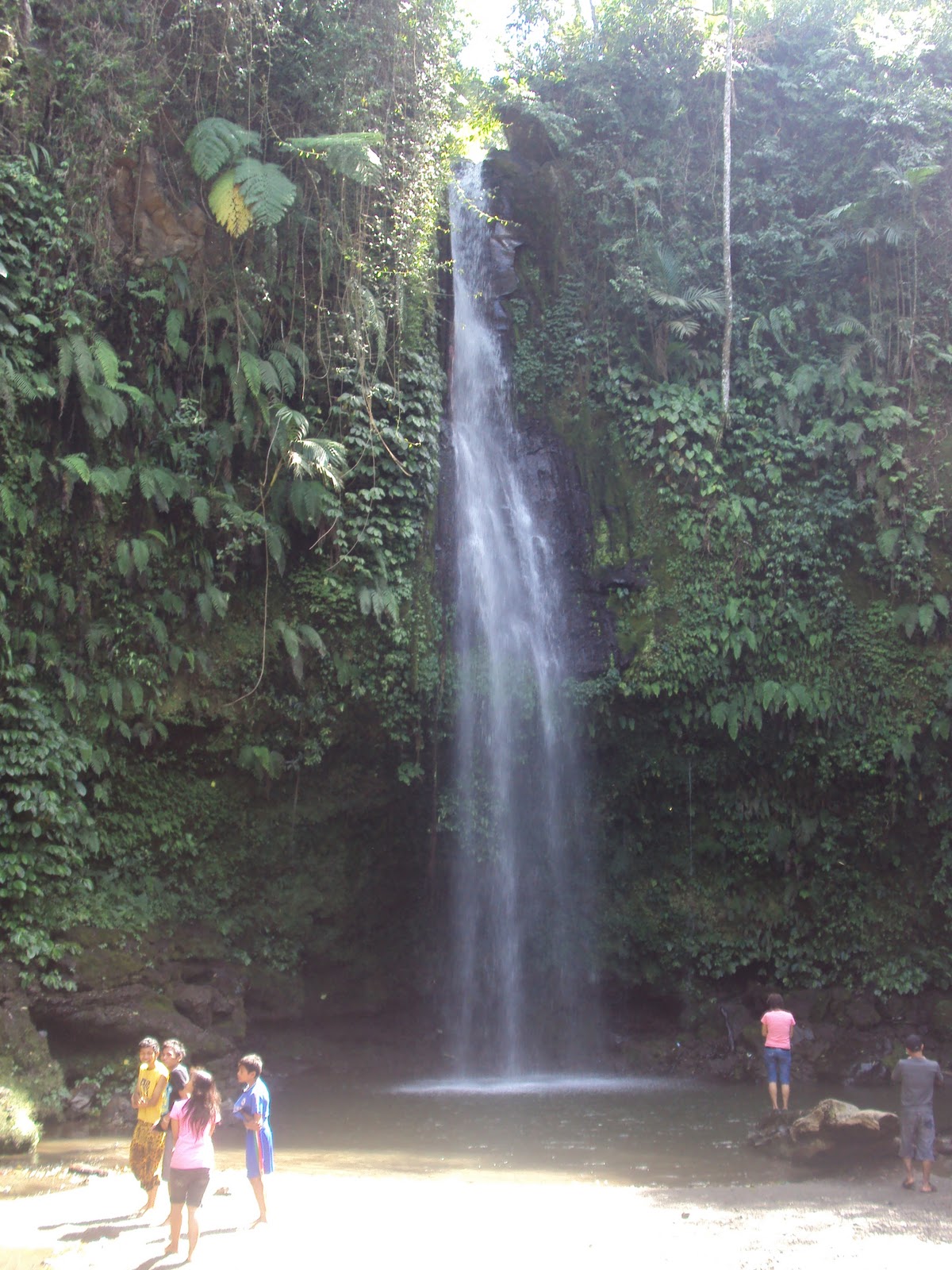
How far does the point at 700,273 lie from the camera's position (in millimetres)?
17375

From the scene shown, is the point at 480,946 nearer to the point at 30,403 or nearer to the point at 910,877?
the point at 910,877

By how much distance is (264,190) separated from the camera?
40.7 feet

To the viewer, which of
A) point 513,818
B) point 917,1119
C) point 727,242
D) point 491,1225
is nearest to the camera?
point 491,1225

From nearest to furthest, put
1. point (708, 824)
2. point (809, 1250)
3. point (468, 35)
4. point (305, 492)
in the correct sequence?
point (809, 1250) → point (305, 492) → point (708, 824) → point (468, 35)

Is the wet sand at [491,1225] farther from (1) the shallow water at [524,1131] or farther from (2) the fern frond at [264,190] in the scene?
(2) the fern frond at [264,190]

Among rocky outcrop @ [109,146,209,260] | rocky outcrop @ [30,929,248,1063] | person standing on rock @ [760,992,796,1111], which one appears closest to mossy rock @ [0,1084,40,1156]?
rocky outcrop @ [30,929,248,1063]

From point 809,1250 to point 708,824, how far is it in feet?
28.8

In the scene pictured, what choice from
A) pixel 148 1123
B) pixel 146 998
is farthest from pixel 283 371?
pixel 148 1123

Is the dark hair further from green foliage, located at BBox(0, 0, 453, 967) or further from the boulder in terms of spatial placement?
green foliage, located at BBox(0, 0, 453, 967)

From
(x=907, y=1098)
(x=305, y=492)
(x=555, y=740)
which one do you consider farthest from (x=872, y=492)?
(x=907, y=1098)

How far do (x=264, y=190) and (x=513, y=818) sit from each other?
8.80m

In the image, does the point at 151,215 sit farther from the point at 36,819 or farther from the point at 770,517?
the point at 770,517

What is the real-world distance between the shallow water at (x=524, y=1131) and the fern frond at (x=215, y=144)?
1110 cm

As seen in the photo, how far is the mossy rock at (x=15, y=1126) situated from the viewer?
8539 millimetres
